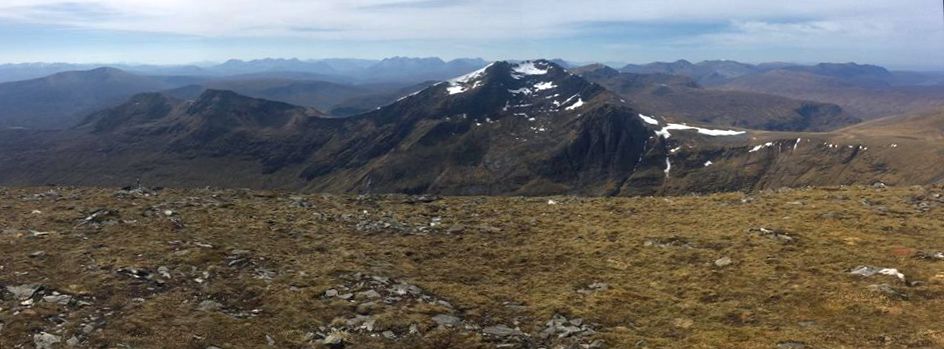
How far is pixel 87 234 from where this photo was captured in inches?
987

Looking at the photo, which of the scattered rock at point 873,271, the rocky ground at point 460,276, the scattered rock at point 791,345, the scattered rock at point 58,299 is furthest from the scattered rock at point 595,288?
the scattered rock at point 58,299

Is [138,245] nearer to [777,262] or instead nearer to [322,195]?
[322,195]

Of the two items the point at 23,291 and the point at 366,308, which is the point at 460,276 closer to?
A: the point at 366,308

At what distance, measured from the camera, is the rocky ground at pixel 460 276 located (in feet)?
55.1

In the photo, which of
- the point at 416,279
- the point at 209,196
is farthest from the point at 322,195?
the point at 416,279

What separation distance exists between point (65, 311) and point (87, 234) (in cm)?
1010

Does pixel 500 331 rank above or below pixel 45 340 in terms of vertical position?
below

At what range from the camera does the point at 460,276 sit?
23.3 metres

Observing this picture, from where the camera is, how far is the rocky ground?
55.1 ft

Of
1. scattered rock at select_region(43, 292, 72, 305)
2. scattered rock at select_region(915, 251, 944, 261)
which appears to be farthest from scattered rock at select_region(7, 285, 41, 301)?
scattered rock at select_region(915, 251, 944, 261)

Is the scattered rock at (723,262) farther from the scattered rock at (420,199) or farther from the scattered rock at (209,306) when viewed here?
the scattered rock at (420,199)

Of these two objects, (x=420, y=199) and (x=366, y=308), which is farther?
(x=420, y=199)

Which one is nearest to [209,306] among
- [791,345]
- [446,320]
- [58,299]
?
[58,299]

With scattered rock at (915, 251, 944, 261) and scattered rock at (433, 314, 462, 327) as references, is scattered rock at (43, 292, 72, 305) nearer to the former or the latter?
scattered rock at (433, 314, 462, 327)
